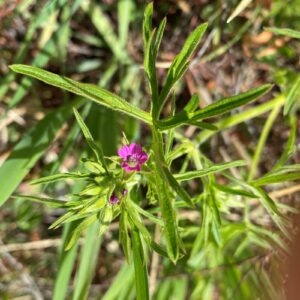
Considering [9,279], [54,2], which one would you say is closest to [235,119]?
[54,2]

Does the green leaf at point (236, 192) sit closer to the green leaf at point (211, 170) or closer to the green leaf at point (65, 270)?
the green leaf at point (211, 170)

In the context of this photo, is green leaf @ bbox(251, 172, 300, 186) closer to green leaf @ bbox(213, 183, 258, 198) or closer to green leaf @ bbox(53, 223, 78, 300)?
green leaf @ bbox(213, 183, 258, 198)

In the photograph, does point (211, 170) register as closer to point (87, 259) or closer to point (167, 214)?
point (167, 214)

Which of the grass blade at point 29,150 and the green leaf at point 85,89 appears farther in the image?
the grass blade at point 29,150

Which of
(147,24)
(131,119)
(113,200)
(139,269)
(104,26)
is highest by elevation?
(104,26)

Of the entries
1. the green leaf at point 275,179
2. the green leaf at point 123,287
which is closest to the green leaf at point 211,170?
the green leaf at point 275,179

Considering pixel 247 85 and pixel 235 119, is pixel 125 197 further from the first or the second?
pixel 247 85

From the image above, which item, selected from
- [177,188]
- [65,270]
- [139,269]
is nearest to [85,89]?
[177,188]
